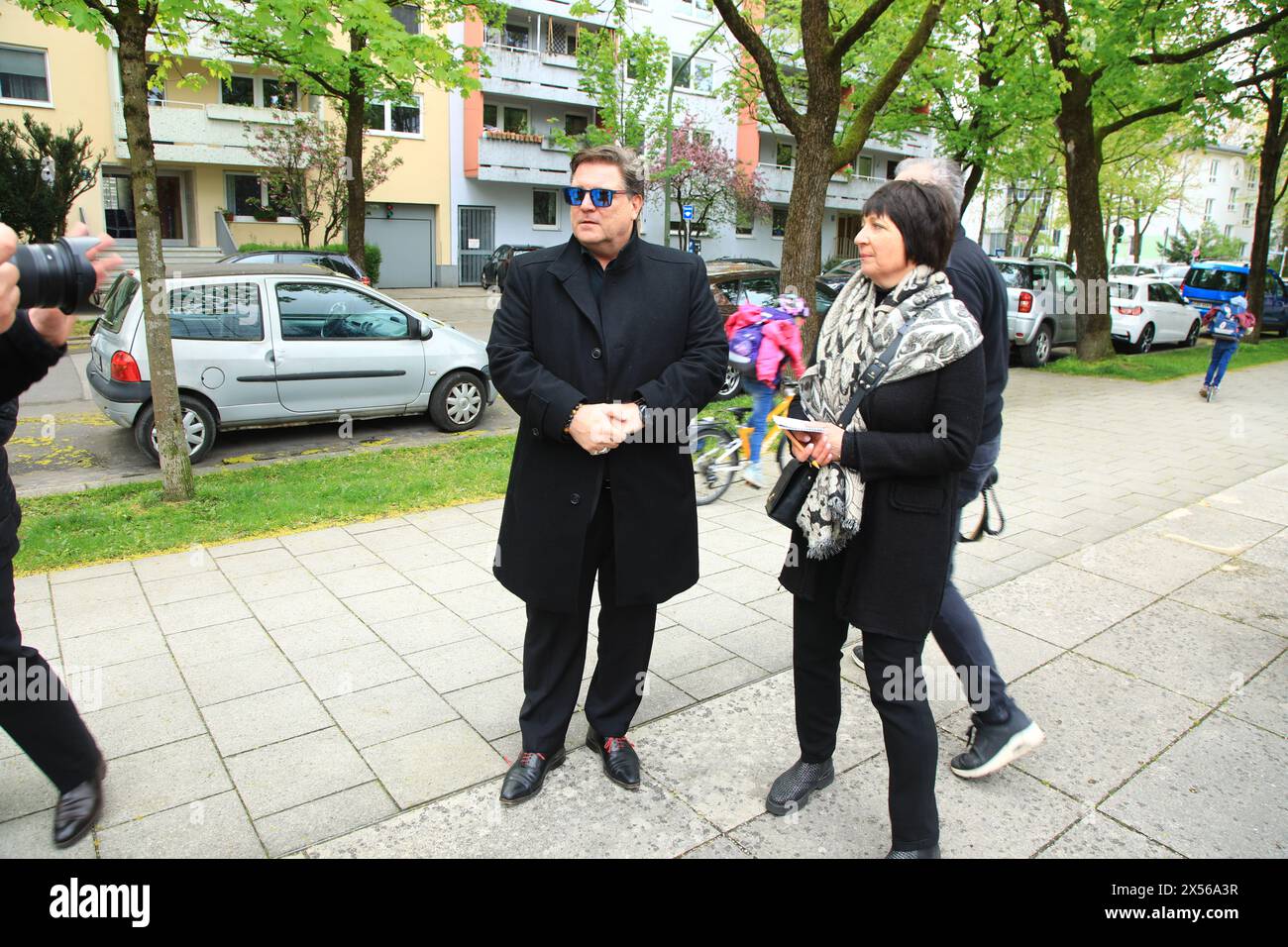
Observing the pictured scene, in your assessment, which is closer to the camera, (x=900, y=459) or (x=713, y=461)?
(x=900, y=459)

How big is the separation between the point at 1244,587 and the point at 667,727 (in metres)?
3.85

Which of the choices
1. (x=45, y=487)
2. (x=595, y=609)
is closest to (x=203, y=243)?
(x=45, y=487)

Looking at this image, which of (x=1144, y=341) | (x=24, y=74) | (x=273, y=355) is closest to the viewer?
(x=273, y=355)

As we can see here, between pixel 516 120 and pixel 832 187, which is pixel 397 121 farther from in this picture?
pixel 832 187

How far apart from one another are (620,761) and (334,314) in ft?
22.9

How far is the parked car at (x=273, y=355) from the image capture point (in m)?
8.12

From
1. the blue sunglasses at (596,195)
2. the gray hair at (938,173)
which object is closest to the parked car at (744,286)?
the gray hair at (938,173)

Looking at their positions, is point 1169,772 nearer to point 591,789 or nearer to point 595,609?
point 591,789

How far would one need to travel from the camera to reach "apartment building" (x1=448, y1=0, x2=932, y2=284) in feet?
111

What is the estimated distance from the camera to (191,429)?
8.23m

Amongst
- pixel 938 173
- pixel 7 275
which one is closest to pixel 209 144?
pixel 7 275

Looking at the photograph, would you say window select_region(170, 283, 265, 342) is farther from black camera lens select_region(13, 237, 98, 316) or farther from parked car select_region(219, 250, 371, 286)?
parked car select_region(219, 250, 371, 286)

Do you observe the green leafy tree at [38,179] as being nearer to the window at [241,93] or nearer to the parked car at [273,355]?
the window at [241,93]

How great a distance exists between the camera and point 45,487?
24.6 feet
